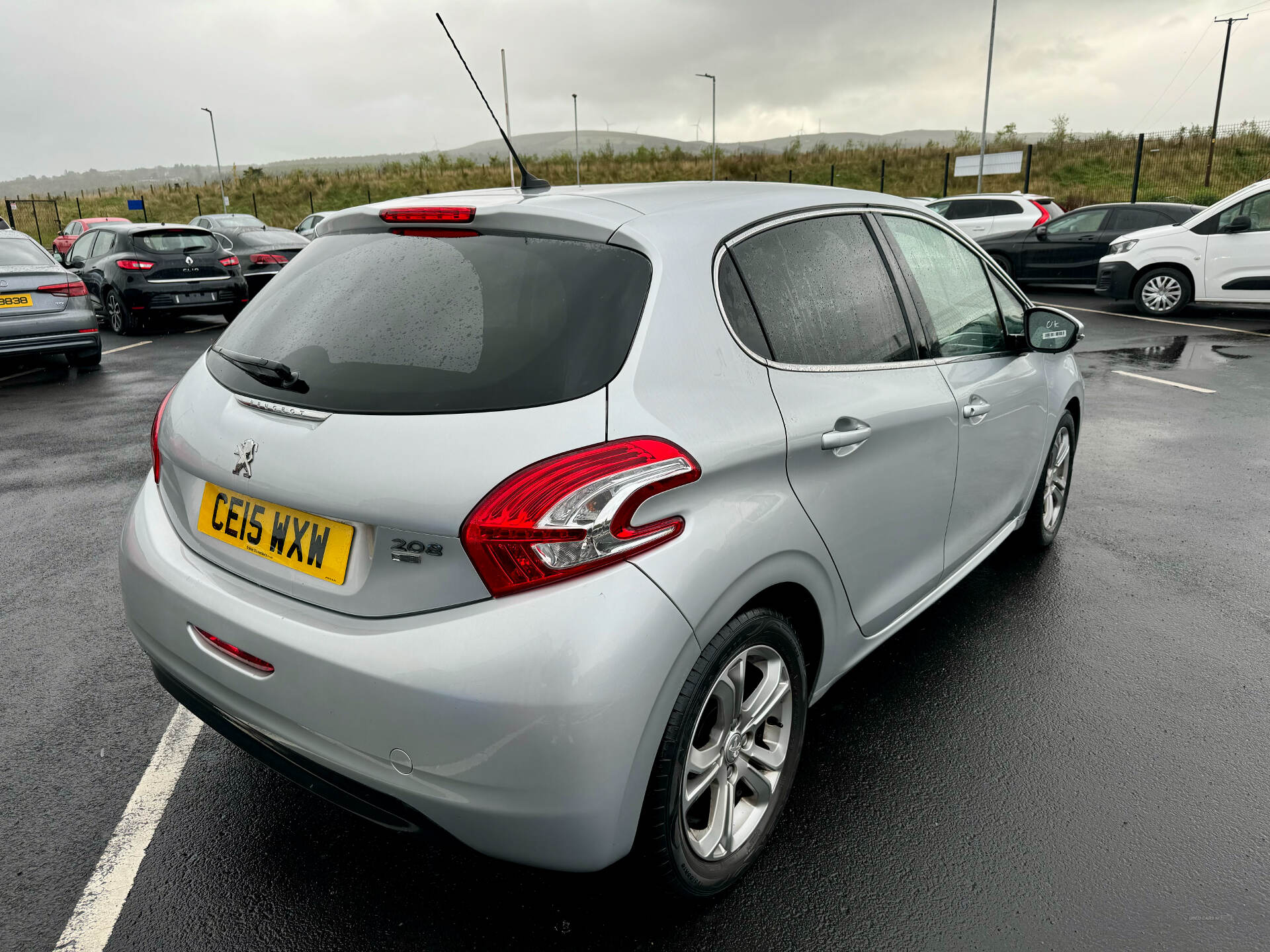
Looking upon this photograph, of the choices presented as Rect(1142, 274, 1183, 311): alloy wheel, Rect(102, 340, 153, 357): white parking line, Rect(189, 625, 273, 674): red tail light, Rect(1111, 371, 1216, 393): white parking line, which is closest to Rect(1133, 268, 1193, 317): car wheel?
Rect(1142, 274, 1183, 311): alloy wheel

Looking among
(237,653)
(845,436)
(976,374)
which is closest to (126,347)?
(237,653)

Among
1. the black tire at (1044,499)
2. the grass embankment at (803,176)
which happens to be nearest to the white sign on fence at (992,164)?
the grass embankment at (803,176)

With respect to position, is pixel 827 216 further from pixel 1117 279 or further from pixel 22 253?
pixel 1117 279

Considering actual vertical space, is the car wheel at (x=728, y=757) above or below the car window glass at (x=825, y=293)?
below

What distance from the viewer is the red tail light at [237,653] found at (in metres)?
1.95

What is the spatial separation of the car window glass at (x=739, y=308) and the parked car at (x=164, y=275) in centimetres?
1246

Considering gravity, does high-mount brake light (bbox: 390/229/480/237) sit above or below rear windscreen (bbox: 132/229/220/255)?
above

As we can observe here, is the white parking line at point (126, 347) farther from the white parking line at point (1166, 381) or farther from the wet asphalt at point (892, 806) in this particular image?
the white parking line at point (1166, 381)

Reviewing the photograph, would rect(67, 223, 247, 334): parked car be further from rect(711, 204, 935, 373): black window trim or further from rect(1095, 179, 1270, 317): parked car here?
rect(1095, 179, 1270, 317): parked car

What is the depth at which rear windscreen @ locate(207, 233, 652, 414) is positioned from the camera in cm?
190

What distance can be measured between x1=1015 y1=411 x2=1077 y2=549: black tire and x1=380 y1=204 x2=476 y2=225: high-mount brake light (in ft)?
9.56

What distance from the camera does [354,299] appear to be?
7.47 feet

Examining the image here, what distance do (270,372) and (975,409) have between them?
88.3 inches

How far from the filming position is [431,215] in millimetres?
2301
